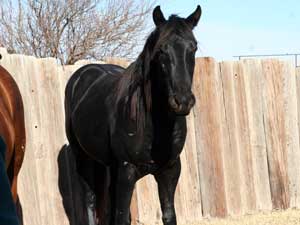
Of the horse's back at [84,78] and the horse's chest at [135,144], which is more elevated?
the horse's back at [84,78]

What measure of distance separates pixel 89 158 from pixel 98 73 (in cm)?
80

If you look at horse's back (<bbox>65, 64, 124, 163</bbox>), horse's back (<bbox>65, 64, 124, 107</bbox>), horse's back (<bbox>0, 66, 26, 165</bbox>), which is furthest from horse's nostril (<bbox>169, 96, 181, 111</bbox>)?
horse's back (<bbox>65, 64, 124, 107</bbox>)

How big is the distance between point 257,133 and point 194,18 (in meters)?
2.63

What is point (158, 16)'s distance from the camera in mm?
3760

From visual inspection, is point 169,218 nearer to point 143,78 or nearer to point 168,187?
point 168,187

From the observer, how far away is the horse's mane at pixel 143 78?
3.65 metres

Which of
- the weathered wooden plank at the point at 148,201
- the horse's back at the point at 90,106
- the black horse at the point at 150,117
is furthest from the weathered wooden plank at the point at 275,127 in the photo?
the black horse at the point at 150,117

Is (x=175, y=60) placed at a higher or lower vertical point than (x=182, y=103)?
higher

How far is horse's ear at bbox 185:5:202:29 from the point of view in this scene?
385cm

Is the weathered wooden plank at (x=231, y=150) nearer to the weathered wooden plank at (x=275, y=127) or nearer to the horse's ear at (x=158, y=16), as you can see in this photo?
the weathered wooden plank at (x=275, y=127)

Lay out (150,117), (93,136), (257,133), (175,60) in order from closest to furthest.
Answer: (175,60), (150,117), (93,136), (257,133)

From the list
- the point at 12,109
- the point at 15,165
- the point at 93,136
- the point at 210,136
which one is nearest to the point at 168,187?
the point at 93,136

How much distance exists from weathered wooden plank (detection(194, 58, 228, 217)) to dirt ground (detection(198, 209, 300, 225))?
0.16 meters

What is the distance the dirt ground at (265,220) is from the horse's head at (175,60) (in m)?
2.46
